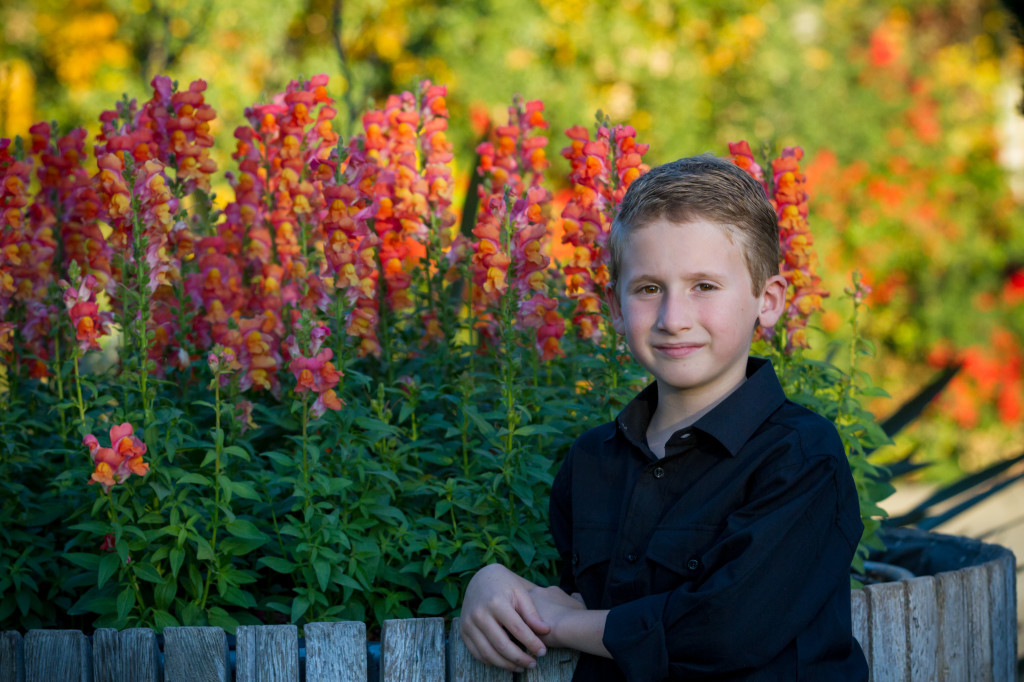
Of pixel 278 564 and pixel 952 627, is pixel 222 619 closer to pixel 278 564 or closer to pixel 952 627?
pixel 278 564

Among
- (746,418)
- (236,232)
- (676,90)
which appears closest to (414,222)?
(236,232)

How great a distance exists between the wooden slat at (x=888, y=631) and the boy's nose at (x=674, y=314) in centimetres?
89

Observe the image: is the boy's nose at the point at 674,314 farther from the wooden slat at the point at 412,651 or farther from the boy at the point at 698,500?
the wooden slat at the point at 412,651

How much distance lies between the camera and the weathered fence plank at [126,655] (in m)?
1.95

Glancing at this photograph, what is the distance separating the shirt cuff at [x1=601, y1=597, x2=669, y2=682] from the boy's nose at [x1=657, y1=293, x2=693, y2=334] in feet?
1.38

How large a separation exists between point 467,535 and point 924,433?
698 cm

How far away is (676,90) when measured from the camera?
10.2m

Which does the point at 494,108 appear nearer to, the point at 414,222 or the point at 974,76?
the point at 974,76

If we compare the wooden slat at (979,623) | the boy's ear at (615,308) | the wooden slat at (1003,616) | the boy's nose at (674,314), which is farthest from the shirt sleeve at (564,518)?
the wooden slat at (1003,616)

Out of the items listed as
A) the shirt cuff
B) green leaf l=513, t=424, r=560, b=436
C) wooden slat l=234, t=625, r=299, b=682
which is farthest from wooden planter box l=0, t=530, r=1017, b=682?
green leaf l=513, t=424, r=560, b=436

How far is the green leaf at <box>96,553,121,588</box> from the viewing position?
6.75 ft

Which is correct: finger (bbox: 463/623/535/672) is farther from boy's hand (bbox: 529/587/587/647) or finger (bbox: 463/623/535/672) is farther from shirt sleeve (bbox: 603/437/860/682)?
shirt sleeve (bbox: 603/437/860/682)

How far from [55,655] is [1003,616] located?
211 cm

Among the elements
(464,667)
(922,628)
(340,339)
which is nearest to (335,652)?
(464,667)
